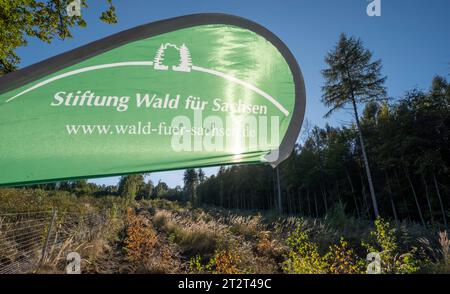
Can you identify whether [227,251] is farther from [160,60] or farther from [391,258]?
[160,60]

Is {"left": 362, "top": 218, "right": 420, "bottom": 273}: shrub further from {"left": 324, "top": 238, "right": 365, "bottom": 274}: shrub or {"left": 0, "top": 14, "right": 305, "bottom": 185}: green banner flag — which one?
{"left": 0, "top": 14, "right": 305, "bottom": 185}: green banner flag

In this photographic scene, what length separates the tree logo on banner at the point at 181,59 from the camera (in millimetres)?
1194

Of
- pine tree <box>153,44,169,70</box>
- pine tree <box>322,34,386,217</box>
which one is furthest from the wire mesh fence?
pine tree <box>322,34,386,217</box>

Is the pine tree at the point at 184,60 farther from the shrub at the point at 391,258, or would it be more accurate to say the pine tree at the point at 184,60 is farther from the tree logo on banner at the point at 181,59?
the shrub at the point at 391,258

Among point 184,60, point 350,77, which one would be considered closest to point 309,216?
point 350,77

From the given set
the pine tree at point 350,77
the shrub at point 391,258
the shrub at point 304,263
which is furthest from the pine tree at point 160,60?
the pine tree at point 350,77

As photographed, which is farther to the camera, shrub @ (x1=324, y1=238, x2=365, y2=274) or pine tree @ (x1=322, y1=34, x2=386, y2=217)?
pine tree @ (x1=322, y1=34, x2=386, y2=217)

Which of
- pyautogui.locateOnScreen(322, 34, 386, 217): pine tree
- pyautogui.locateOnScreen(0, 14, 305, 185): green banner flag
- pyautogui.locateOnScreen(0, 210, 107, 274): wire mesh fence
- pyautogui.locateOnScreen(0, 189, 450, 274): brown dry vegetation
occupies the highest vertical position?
pyautogui.locateOnScreen(322, 34, 386, 217): pine tree

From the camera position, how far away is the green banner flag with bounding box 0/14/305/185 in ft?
3.20

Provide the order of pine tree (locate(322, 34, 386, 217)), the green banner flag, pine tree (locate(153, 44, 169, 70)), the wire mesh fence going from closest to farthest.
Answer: the green banner flag, pine tree (locate(153, 44, 169, 70)), the wire mesh fence, pine tree (locate(322, 34, 386, 217))

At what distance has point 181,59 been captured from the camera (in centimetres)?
123

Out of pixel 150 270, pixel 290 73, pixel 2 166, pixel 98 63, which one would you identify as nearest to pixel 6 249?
pixel 150 270

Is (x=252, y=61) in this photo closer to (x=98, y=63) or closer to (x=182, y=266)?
(x=98, y=63)

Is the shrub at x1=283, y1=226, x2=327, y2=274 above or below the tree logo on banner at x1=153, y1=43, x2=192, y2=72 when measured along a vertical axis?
below
